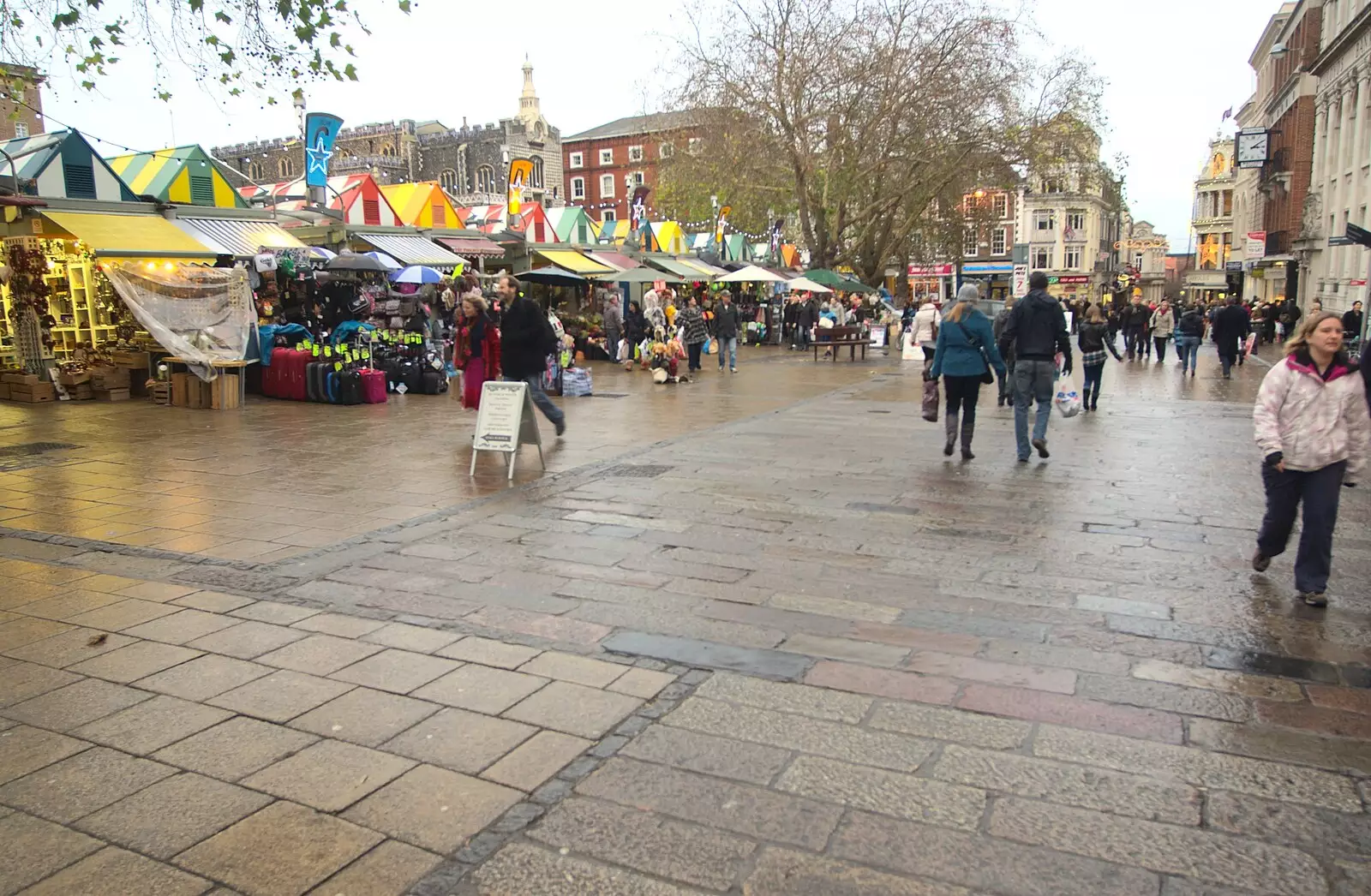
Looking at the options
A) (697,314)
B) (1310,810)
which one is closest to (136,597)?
(1310,810)

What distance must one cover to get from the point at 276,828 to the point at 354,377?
11343mm

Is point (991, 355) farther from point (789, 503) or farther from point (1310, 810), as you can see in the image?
point (1310, 810)

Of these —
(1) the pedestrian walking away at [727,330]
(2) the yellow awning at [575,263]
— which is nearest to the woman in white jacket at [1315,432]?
(1) the pedestrian walking away at [727,330]

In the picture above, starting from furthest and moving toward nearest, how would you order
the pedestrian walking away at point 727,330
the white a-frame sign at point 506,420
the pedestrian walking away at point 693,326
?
the pedestrian walking away at point 727,330 < the pedestrian walking away at point 693,326 < the white a-frame sign at point 506,420

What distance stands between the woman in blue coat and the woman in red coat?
170 inches

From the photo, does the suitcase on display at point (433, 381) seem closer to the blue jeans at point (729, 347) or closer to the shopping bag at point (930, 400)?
the blue jeans at point (729, 347)

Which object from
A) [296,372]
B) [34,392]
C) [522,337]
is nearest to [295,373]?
[296,372]

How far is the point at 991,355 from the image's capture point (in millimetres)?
8164

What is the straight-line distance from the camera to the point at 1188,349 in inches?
Result: 683

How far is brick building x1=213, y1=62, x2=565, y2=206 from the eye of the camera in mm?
73750

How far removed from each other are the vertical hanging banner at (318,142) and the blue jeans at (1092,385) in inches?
468

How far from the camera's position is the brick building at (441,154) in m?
73.8

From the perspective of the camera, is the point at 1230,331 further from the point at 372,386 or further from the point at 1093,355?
the point at 372,386

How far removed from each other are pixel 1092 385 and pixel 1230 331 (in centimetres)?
621
